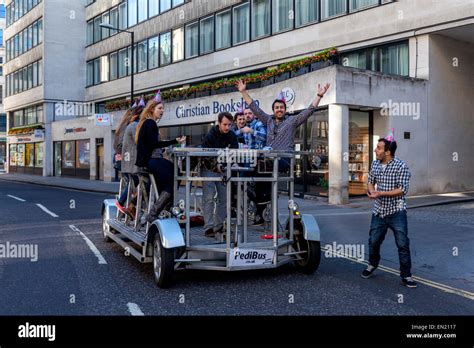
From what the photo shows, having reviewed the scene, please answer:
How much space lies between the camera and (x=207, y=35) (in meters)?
25.8

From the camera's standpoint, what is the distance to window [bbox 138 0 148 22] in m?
30.8

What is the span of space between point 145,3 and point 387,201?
1122 inches

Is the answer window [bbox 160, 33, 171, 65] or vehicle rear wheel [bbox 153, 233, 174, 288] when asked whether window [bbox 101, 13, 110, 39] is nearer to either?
window [bbox 160, 33, 171, 65]

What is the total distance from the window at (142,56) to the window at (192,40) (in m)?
4.79

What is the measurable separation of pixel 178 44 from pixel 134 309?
82.6 ft

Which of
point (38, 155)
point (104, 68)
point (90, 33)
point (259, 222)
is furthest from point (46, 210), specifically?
point (38, 155)

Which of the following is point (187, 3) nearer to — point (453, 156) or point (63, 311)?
point (453, 156)

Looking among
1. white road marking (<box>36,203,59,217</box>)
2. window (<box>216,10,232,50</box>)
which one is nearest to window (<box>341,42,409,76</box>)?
window (<box>216,10,232,50</box>)

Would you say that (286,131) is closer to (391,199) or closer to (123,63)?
(391,199)

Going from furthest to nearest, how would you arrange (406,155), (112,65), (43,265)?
(112,65) → (406,155) → (43,265)

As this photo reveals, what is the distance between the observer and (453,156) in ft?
59.7

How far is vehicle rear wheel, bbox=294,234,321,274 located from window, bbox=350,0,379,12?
1424cm

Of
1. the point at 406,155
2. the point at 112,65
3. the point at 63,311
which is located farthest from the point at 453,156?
the point at 112,65

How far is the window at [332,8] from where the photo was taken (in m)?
18.9
